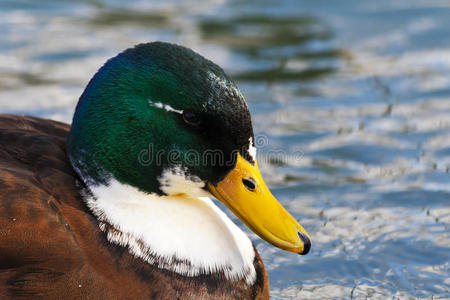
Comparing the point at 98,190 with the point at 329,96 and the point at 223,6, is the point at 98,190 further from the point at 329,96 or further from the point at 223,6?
the point at 223,6

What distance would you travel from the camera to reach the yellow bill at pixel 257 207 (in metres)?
4.46

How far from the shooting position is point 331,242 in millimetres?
6000

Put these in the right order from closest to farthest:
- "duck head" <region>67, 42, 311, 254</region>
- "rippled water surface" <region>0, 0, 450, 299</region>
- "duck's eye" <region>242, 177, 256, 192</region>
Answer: "duck head" <region>67, 42, 311, 254</region> → "duck's eye" <region>242, 177, 256, 192</region> → "rippled water surface" <region>0, 0, 450, 299</region>

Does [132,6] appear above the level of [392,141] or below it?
above

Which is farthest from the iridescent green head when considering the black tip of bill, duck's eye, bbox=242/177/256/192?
the black tip of bill

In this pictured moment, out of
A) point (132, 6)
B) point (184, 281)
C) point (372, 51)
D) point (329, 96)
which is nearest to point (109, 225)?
point (184, 281)

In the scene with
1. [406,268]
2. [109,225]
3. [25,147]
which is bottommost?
[406,268]

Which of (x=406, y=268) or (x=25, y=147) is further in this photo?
(x=406, y=268)

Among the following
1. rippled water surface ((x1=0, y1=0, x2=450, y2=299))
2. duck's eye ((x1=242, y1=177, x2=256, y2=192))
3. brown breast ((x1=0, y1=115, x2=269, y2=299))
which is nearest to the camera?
brown breast ((x1=0, y1=115, x2=269, y2=299))

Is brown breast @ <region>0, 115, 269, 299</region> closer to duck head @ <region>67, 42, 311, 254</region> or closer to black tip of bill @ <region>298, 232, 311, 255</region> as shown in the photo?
duck head @ <region>67, 42, 311, 254</region>

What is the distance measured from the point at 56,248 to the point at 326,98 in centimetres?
484

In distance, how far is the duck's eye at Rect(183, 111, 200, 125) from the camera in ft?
14.1

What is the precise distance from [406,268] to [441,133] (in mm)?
2420

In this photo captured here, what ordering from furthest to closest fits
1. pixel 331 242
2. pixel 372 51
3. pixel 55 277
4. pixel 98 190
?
1. pixel 372 51
2. pixel 331 242
3. pixel 98 190
4. pixel 55 277
